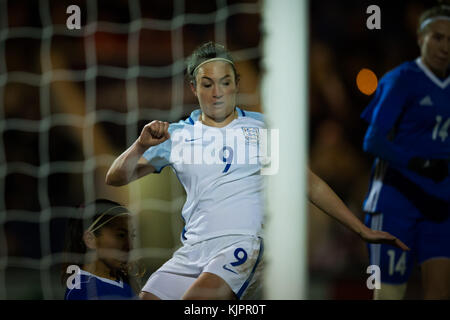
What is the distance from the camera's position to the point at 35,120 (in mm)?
2814

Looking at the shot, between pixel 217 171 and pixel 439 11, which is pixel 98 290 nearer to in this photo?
pixel 217 171

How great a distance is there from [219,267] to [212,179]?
258mm

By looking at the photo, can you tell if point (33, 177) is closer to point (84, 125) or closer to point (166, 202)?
point (84, 125)

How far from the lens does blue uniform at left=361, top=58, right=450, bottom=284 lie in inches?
72.3

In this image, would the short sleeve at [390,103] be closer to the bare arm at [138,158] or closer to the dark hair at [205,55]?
the dark hair at [205,55]

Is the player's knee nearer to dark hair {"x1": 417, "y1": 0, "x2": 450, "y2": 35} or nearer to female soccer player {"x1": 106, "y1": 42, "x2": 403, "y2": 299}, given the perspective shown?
female soccer player {"x1": 106, "y1": 42, "x2": 403, "y2": 299}

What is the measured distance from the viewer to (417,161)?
1812 mm

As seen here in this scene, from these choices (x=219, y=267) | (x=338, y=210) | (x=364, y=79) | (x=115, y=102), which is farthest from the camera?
(x=364, y=79)

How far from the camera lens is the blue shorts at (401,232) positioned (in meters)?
1.86

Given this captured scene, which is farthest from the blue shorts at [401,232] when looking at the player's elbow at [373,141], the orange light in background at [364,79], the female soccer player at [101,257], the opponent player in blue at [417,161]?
the orange light in background at [364,79]

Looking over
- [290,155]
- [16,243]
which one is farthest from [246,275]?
[16,243]

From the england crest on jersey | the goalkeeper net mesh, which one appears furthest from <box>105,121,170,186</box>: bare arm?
the goalkeeper net mesh

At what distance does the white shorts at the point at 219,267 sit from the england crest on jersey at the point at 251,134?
285mm

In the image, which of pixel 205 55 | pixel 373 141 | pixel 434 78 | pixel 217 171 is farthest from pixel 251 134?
pixel 434 78
